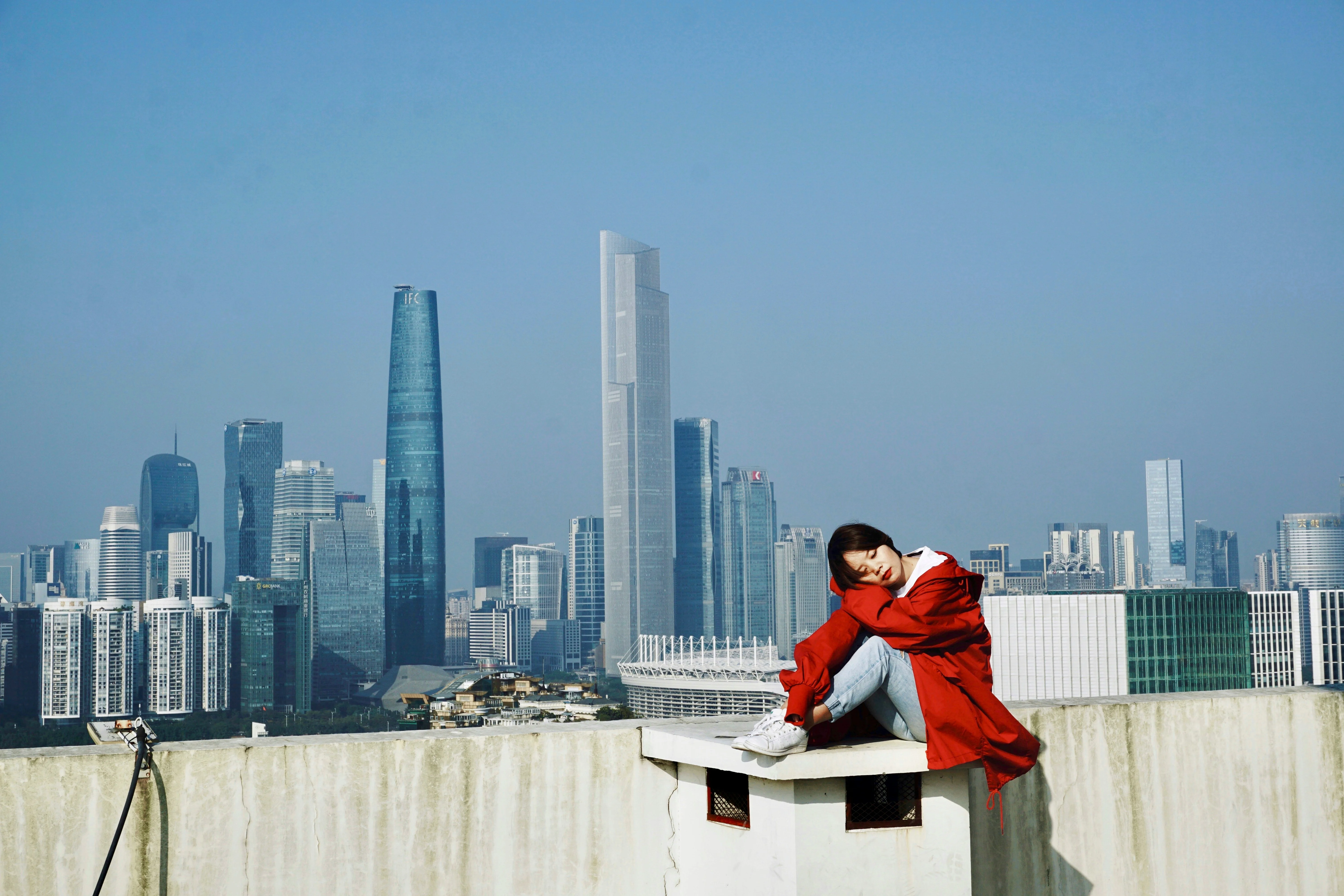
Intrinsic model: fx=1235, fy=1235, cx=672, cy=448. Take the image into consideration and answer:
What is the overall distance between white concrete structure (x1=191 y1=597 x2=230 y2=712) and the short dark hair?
101 m

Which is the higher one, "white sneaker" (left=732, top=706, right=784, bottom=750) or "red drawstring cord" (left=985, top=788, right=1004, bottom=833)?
"white sneaker" (left=732, top=706, right=784, bottom=750)

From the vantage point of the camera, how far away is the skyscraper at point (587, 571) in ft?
579

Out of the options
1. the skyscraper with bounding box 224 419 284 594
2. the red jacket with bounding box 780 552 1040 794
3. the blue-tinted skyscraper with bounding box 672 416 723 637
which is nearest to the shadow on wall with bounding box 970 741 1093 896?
the red jacket with bounding box 780 552 1040 794

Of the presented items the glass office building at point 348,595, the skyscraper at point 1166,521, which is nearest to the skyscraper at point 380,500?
the glass office building at point 348,595

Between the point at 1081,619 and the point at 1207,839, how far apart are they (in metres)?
61.6

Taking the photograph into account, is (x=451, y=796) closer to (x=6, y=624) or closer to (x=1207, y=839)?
(x=1207, y=839)

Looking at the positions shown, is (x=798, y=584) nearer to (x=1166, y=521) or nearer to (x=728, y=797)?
(x=1166, y=521)

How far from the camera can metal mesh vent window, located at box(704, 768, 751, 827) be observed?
329cm

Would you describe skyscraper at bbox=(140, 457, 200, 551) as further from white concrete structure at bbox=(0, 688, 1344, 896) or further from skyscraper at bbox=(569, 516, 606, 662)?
white concrete structure at bbox=(0, 688, 1344, 896)

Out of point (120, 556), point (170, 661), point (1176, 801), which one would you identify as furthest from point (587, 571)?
point (1176, 801)

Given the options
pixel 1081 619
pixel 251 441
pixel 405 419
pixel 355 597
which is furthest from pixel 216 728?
pixel 251 441

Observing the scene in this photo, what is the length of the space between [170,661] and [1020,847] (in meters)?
102

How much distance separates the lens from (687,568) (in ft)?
566

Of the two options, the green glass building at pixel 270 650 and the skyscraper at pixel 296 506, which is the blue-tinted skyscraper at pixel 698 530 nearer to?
the skyscraper at pixel 296 506
